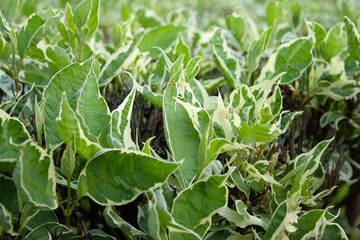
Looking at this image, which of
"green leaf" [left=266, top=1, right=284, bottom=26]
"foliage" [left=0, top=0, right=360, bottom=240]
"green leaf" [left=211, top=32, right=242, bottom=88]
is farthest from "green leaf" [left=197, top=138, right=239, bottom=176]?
"green leaf" [left=266, top=1, right=284, bottom=26]

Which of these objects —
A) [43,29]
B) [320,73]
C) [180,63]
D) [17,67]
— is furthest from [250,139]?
[17,67]

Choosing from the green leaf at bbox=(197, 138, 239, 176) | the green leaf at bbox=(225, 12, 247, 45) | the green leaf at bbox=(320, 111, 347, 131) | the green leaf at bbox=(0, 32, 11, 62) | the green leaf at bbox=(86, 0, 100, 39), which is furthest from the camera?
the green leaf at bbox=(225, 12, 247, 45)

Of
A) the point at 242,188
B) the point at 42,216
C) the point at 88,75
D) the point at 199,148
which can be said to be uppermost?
the point at 88,75

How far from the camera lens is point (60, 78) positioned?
2.92 ft

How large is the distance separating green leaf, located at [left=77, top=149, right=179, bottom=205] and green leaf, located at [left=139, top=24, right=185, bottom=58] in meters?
0.75

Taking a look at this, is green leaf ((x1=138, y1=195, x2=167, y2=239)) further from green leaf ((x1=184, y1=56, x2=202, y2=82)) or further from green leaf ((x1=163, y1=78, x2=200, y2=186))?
green leaf ((x1=184, y1=56, x2=202, y2=82))

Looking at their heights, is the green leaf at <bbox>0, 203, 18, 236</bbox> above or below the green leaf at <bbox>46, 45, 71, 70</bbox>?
below

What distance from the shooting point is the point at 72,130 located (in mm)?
733

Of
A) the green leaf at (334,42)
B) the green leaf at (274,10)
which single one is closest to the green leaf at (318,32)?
the green leaf at (334,42)

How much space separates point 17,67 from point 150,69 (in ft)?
1.38

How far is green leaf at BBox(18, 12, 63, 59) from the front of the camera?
1010mm

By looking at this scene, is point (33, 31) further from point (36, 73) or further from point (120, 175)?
point (120, 175)

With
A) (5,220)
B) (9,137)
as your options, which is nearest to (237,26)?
(9,137)

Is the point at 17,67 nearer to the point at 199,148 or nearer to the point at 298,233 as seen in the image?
the point at 199,148
